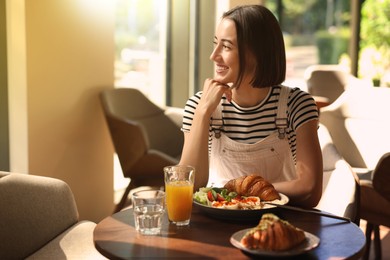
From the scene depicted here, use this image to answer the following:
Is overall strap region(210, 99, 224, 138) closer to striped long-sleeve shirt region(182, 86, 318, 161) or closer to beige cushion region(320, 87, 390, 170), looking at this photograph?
striped long-sleeve shirt region(182, 86, 318, 161)

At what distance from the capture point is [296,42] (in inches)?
324

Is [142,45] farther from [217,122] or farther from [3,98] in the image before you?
[217,122]

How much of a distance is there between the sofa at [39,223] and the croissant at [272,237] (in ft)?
3.15

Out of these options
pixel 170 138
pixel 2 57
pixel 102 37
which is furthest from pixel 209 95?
pixel 170 138

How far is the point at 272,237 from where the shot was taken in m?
1.54

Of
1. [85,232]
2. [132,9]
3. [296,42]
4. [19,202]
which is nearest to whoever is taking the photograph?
[19,202]

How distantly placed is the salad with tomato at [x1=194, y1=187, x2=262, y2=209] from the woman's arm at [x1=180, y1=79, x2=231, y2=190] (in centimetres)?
29

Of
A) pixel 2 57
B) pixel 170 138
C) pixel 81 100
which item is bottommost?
pixel 170 138

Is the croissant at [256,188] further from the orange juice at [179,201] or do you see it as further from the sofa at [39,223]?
the sofa at [39,223]

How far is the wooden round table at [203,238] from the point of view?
1.58 m

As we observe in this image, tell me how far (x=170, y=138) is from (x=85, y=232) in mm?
2244

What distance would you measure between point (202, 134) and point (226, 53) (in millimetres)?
306

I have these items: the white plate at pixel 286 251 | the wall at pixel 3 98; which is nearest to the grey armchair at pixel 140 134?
the wall at pixel 3 98

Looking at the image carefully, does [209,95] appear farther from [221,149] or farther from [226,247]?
[226,247]
